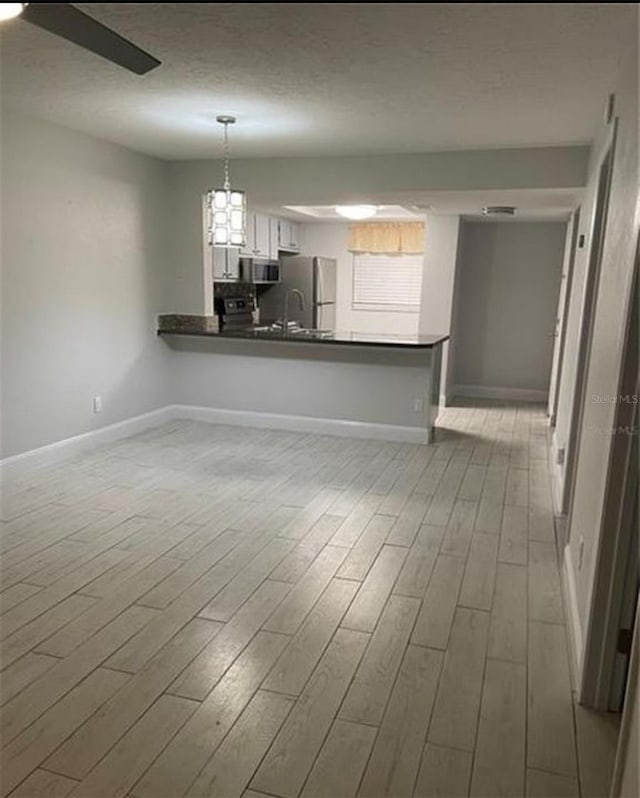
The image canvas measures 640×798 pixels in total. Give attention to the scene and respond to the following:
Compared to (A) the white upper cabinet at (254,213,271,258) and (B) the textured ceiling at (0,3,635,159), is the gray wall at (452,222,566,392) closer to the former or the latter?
(A) the white upper cabinet at (254,213,271,258)

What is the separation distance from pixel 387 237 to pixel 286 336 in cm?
342

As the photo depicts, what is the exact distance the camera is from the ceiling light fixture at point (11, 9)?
1787 millimetres

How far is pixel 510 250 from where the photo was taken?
7277 mm

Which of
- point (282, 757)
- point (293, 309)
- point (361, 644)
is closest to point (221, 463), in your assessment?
point (361, 644)

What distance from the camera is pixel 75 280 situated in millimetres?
4449

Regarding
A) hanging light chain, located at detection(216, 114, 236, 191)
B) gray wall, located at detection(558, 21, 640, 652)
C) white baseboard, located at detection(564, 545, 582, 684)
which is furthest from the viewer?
hanging light chain, located at detection(216, 114, 236, 191)

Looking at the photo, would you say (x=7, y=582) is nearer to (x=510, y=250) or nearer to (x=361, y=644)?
(x=361, y=644)

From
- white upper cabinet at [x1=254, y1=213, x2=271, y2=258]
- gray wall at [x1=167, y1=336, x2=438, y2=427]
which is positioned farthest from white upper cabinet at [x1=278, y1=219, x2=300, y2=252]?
gray wall at [x1=167, y1=336, x2=438, y2=427]

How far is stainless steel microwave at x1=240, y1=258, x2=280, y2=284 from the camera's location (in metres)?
6.78

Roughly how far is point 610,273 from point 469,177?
2.48 meters

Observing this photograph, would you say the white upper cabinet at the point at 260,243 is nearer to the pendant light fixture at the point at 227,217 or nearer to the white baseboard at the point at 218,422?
the white baseboard at the point at 218,422

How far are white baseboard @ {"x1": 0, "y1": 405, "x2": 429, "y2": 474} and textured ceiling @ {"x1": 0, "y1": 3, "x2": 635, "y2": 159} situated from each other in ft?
7.58

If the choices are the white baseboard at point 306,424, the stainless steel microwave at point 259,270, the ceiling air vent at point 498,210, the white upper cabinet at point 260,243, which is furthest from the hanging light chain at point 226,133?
the ceiling air vent at point 498,210

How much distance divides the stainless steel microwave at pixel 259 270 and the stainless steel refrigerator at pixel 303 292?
0.15m
